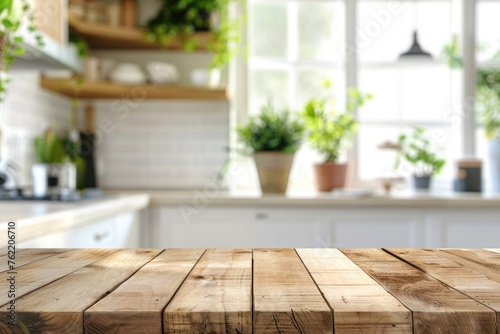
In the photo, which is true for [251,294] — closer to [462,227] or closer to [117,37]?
[462,227]

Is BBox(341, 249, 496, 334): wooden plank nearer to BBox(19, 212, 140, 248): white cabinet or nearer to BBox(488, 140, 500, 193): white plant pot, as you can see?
BBox(19, 212, 140, 248): white cabinet

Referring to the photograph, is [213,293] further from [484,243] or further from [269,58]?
[269,58]

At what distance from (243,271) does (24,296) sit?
31cm

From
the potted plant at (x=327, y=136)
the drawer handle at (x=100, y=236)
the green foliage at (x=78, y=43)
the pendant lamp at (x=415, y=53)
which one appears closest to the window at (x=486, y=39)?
the pendant lamp at (x=415, y=53)

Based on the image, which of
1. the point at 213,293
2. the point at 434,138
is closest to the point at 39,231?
the point at 213,293

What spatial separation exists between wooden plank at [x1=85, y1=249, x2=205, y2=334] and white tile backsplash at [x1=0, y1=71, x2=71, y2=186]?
2207mm

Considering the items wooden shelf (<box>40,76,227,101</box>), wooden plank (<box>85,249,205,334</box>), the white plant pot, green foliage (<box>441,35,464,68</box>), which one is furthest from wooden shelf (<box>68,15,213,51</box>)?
wooden plank (<box>85,249,205,334</box>)

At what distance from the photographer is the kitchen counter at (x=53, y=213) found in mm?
1685

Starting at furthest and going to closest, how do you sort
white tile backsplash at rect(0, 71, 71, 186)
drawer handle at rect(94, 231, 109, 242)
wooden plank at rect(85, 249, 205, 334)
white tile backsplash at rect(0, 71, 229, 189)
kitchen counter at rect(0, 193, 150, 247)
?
white tile backsplash at rect(0, 71, 229, 189) < white tile backsplash at rect(0, 71, 71, 186) < drawer handle at rect(94, 231, 109, 242) < kitchen counter at rect(0, 193, 150, 247) < wooden plank at rect(85, 249, 205, 334)

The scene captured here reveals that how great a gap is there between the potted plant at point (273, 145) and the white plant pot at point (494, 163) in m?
1.15

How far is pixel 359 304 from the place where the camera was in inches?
26.4

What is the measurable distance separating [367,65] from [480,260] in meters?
3.10

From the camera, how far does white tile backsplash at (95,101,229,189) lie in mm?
3848

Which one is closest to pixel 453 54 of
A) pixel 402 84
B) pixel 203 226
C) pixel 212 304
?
pixel 402 84
